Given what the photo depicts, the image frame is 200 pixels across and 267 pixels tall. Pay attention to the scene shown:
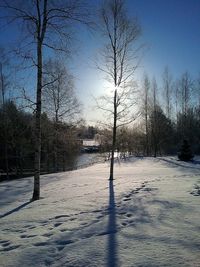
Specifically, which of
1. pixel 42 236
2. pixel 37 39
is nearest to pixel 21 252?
pixel 42 236

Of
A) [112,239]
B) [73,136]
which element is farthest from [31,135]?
[112,239]

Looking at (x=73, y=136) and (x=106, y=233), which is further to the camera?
(x=73, y=136)

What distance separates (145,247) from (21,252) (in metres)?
2.01

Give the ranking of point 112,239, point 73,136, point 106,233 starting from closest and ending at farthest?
point 112,239
point 106,233
point 73,136

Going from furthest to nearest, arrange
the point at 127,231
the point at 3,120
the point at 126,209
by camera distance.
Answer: the point at 3,120, the point at 126,209, the point at 127,231

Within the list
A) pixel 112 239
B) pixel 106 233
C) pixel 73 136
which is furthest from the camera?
pixel 73 136

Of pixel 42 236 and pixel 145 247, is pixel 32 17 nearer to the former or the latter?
pixel 42 236

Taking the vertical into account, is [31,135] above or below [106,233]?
above

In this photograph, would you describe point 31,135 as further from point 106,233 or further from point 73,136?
point 106,233

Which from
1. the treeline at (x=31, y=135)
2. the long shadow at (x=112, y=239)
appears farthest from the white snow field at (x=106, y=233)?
the treeline at (x=31, y=135)

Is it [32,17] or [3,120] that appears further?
[3,120]

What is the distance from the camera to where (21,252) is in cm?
452

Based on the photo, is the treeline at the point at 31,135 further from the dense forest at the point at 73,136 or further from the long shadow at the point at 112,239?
the long shadow at the point at 112,239

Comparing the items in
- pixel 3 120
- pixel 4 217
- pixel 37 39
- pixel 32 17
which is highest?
pixel 32 17
